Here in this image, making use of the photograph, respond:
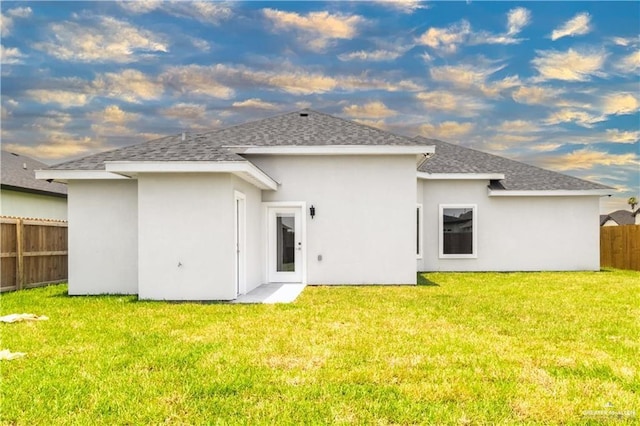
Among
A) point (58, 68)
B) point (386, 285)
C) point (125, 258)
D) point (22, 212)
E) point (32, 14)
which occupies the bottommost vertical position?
point (386, 285)

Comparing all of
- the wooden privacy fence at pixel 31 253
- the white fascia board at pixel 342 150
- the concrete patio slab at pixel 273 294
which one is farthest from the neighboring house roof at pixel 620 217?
the wooden privacy fence at pixel 31 253

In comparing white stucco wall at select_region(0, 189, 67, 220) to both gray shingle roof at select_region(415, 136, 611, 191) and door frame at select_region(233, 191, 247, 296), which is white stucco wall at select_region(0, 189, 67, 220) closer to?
door frame at select_region(233, 191, 247, 296)

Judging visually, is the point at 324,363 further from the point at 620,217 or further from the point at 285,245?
the point at 620,217

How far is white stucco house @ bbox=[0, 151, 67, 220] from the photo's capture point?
57.7 feet

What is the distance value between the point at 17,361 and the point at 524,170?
61.1 ft

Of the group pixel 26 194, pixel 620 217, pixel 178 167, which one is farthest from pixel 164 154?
pixel 620 217

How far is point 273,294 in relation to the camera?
11.8 metres

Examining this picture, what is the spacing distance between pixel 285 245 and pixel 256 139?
10.2 ft

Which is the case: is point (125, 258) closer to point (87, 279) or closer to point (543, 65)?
point (87, 279)

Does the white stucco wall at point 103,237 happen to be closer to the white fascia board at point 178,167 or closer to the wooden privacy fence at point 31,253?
the wooden privacy fence at point 31,253

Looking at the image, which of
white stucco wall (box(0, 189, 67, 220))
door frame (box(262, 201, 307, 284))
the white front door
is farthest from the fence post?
the white front door

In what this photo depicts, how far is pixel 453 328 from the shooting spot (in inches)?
308

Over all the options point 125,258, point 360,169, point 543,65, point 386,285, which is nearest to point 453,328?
point 386,285

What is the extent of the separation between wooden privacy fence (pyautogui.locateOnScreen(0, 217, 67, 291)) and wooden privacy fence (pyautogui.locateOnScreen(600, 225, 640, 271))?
2020 cm
